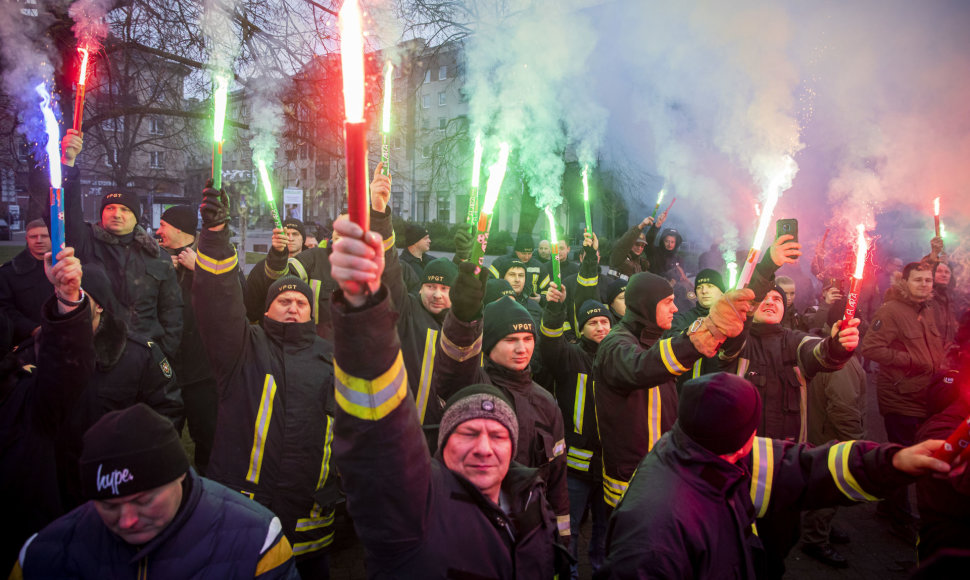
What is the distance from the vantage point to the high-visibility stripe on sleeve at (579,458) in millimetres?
3875

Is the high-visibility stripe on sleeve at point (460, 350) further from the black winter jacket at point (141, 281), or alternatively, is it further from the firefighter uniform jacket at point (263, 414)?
the black winter jacket at point (141, 281)

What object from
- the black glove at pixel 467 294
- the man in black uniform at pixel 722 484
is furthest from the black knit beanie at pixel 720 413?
the black glove at pixel 467 294

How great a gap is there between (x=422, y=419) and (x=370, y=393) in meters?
2.12

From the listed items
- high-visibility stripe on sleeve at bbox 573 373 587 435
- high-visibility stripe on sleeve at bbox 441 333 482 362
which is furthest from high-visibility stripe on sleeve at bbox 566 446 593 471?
high-visibility stripe on sleeve at bbox 441 333 482 362

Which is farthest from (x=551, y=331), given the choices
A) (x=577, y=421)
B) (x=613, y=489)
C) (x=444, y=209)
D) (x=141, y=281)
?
(x=444, y=209)

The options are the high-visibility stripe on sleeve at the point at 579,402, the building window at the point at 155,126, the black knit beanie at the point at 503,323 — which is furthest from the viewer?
the building window at the point at 155,126

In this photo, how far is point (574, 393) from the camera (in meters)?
4.05

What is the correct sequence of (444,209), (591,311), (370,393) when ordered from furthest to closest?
(444,209) → (591,311) → (370,393)

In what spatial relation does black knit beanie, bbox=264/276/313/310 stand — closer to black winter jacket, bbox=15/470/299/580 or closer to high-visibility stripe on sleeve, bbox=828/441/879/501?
black winter jacket, bbox=15/470/299/580

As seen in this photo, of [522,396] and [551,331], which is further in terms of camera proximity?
[551,331]

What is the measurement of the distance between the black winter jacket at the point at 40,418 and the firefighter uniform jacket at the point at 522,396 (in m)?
1.53

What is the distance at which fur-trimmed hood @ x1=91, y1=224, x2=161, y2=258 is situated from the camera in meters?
4.39

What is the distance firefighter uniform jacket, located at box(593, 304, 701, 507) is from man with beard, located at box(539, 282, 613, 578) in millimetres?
425

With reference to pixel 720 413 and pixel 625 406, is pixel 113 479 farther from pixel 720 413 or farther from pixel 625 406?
pixel 625 406
